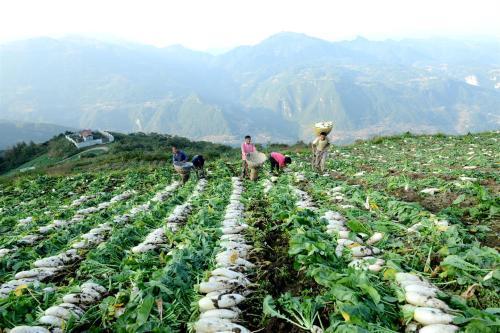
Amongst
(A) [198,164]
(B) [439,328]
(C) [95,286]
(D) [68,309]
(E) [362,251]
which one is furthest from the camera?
(A) [198,164]

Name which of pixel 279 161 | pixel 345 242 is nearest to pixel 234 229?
pixel 345 242

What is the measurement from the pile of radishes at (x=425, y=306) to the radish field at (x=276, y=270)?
1 centimetres

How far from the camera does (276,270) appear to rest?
16.7ft

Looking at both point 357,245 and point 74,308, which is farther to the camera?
point 357,245

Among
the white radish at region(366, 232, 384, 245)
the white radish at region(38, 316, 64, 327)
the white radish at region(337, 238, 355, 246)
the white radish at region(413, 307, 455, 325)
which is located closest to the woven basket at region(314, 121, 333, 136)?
the white radish at region(366, 232, 384, 245)

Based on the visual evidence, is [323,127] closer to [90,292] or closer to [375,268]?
[375,268]

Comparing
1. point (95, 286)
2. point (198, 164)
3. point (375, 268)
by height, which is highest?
point (375, 268)

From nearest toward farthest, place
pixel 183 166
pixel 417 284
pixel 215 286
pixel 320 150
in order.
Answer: pixel 417 284
pixel 215 286
pixel 320 150
pixel 183 166

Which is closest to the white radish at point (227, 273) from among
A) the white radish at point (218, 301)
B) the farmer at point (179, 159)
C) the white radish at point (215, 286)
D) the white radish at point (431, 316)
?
the white radish at point (215, 286)

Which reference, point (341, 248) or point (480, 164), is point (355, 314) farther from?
point (480, 164)

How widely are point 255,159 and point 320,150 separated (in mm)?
2577

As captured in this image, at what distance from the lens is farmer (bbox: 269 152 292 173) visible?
1421 centimetres

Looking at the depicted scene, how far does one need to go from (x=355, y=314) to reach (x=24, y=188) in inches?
810

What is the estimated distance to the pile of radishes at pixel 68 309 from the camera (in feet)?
12.3
